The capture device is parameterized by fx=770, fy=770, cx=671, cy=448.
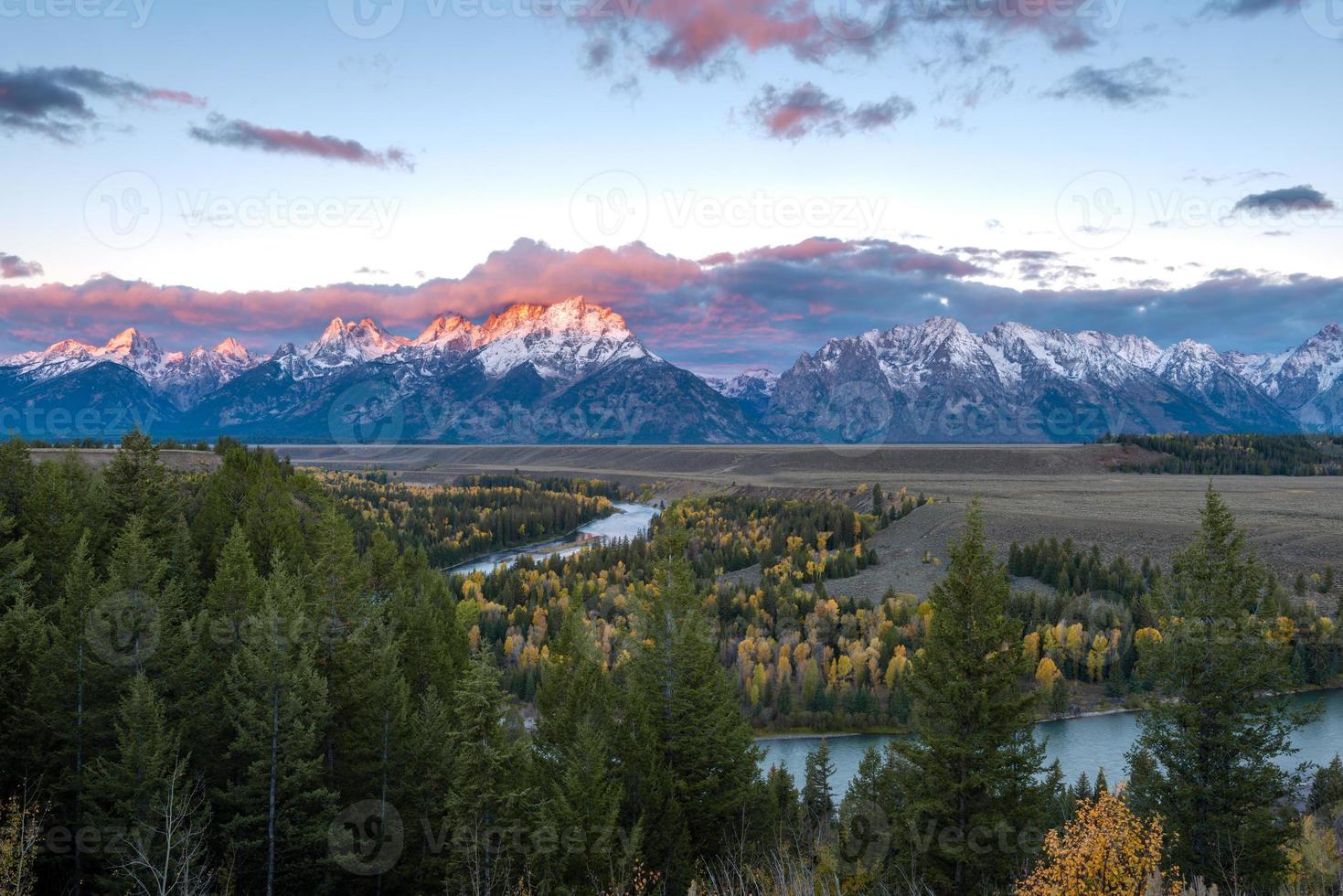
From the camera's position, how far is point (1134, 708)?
66.7 metres

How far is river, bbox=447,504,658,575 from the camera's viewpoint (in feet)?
449

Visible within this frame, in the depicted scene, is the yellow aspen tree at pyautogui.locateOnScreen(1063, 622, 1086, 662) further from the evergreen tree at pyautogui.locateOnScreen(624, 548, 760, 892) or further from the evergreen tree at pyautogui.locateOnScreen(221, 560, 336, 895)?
the evergreen tree at pyautogui.locateOnScreen(221, 560, 336, 895)

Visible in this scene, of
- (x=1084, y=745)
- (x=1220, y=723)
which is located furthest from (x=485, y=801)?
(x=1084, y=745)

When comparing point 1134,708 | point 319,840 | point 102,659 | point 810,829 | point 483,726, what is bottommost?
point 1134,708

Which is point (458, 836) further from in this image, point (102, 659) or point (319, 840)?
point (102, 659)

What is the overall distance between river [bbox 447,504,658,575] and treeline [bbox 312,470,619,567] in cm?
209

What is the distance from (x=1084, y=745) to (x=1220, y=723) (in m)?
43.3

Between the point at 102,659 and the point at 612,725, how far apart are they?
1835 centimetres

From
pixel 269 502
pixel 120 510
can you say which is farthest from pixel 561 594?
pixel 120 510

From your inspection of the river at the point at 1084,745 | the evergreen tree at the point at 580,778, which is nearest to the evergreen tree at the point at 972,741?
the evergreen tree at the point at 580,778

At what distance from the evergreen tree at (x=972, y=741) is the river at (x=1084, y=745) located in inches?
1247

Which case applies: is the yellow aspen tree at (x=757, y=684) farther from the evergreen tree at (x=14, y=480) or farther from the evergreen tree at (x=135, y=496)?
the evergreen tree at (x=14, y=480)

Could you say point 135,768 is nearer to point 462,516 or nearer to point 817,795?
point 817,795

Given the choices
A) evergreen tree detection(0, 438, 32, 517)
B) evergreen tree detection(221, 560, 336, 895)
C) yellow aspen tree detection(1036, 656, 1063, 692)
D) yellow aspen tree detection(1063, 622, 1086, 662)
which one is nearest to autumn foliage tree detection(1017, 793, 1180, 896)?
evergreen tree detection(221, 560, 336, 895)
